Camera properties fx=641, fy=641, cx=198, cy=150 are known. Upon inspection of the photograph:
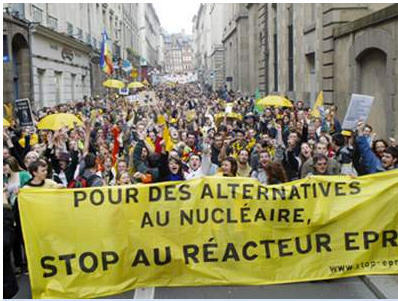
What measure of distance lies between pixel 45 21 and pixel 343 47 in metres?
13.5

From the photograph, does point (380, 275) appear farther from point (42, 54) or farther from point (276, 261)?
point (42, 54)

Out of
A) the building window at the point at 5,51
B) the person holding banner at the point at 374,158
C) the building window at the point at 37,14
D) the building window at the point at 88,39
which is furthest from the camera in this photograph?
the building window at the point at 88,39

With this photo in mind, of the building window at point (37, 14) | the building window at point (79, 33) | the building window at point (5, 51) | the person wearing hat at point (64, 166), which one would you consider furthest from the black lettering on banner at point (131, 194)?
the building window at point (79, 33)

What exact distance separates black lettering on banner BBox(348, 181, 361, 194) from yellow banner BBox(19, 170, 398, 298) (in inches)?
0.4

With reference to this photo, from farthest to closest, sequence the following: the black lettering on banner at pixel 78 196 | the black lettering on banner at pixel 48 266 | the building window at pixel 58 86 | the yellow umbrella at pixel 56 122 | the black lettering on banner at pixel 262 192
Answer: the building window at pixel 58 86
the yellow umbrella at pixel 56 122
the black lettering on banner at pixel 262 192
the black lettering on banner at pixel 78 196
the black lettering on banner at pixel 48 266

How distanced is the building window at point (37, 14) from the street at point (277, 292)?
18.7m

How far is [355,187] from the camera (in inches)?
254

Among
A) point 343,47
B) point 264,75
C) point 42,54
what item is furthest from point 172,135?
point 264,75

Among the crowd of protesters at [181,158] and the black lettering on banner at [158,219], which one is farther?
the crowd of protesters at [181,158]

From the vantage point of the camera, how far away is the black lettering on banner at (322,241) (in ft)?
20.7

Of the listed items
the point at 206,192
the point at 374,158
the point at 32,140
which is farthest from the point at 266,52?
the point at 206,192

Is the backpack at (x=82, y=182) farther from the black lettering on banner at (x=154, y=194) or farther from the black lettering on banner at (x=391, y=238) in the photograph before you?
the black lettering on banner at (x=391, y=238)

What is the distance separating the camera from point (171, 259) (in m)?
6.12

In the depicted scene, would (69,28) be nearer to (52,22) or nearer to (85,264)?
(52,22)
